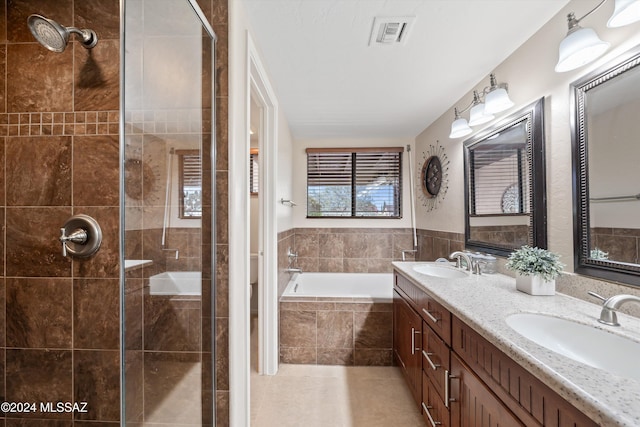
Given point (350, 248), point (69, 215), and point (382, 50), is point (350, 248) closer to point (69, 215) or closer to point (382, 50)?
point (382, 50)

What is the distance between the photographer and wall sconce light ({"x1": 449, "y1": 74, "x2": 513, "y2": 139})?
1.73 meters

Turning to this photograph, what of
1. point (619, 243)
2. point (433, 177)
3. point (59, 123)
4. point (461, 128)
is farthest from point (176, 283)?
point (433, 177)

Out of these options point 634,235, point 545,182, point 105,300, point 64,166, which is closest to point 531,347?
point 634,235

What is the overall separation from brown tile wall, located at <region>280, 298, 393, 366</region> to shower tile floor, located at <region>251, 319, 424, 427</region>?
85 millimetres

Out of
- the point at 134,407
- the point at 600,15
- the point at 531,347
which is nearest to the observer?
the point at 531,347

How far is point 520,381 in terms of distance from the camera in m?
0.82

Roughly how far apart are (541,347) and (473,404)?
473 mm

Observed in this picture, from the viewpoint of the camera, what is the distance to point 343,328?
2.36 metres

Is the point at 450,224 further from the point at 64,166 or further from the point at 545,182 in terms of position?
the point at 64,166

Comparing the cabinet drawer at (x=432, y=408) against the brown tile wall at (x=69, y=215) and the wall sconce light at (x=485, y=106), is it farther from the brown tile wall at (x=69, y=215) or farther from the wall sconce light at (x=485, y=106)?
the wall sconce light at (x=485, y=106)

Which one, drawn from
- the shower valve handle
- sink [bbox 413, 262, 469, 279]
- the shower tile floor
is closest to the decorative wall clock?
sink [bbox 413, 262, 469, 279]

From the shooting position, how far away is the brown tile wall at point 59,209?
124 cm

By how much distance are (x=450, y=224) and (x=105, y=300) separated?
2.65 meters

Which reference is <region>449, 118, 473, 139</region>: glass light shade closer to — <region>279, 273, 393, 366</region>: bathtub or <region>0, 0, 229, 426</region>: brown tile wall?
<region>279, 273, 393, 366</region>: bathtub
